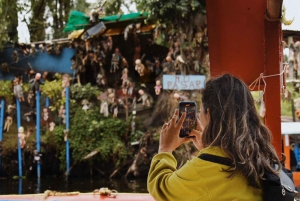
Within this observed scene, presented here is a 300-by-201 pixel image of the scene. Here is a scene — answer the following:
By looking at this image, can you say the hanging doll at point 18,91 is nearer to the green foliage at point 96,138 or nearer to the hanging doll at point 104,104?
the green foliage at point 96,138

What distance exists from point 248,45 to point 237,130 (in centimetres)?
129

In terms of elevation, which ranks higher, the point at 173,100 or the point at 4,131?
the point at 173,100

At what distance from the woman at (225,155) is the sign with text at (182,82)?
754 centimetres

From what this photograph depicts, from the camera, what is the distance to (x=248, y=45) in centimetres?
248

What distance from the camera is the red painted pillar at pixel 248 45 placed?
2.40 meters

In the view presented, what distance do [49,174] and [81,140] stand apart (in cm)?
119

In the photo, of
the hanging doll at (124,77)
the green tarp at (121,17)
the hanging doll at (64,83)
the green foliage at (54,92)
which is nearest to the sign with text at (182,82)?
the hanging doll at (124,77)

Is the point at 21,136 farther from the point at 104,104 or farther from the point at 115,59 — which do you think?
the point at 115,59

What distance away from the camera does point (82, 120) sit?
33.2ft

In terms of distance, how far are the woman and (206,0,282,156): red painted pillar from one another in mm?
1117

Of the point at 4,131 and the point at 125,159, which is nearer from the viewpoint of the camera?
the point at 125,159

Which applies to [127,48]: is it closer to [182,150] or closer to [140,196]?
[182,150]

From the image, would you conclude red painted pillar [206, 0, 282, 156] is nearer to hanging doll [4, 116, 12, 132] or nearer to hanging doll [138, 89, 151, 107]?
hanging doll [138, 89, 151, 107]

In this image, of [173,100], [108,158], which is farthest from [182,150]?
[108,158]
